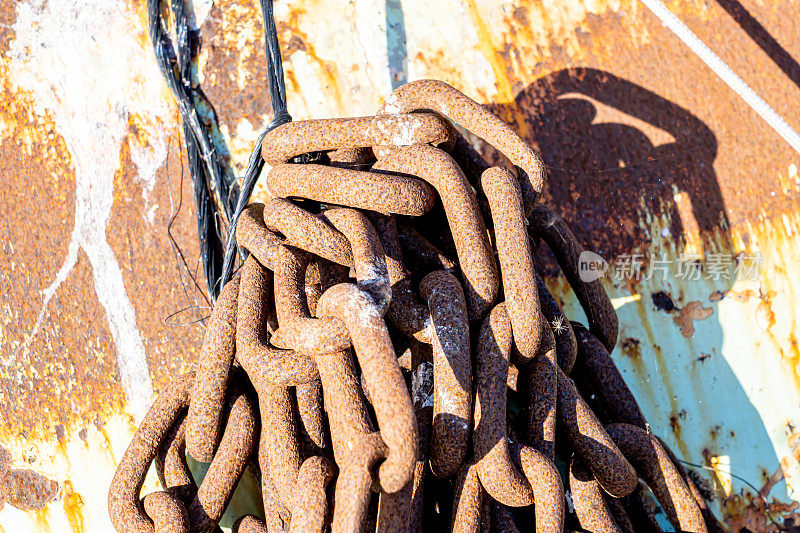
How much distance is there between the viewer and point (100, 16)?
142 centimetres

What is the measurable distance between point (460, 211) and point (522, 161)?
0.18 meters

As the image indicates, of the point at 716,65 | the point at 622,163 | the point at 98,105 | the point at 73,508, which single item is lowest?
the point at 73,508

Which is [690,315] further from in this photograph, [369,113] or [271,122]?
[271,122]

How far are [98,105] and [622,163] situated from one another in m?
1.21

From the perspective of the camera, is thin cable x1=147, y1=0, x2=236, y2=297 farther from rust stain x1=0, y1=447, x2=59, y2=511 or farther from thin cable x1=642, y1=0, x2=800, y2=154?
thin cable x1=642, y1=0, x2=800, y2=154

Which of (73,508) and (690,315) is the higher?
(690,315)

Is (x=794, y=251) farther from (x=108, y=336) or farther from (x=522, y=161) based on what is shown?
(x=108, y=336)

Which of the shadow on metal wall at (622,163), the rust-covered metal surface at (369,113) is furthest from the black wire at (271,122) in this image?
the shadow on metal wall at (622,163)

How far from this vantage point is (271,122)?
4.06 feet

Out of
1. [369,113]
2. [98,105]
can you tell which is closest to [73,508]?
[98,105]

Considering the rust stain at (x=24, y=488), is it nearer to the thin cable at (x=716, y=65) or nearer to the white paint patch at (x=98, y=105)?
the white paint patch at (x=98, y=105)

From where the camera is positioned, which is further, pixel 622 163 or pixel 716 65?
pixel 622 163

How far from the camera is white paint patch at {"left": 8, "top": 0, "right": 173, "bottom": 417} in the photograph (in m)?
1.33

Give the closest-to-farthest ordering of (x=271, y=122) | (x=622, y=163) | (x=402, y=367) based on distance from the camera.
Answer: (x=402, y=367), (x=271, y=122), (x=622, y=163)
